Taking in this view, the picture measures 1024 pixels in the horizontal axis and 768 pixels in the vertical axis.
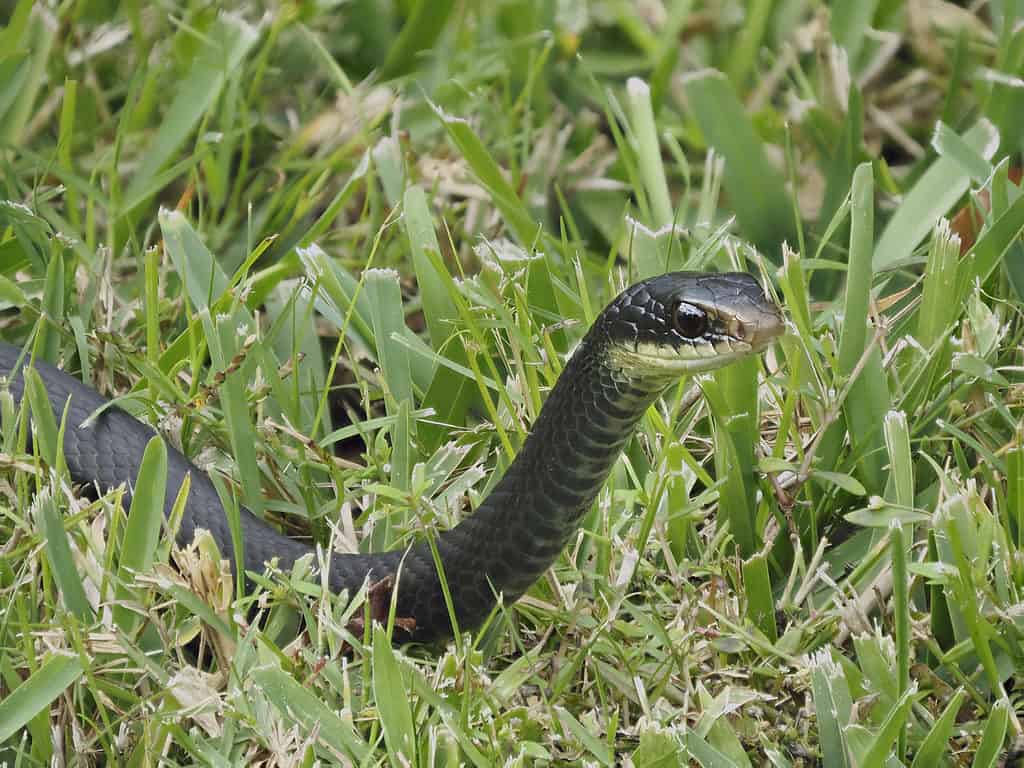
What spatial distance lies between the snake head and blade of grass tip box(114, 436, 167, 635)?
646mm

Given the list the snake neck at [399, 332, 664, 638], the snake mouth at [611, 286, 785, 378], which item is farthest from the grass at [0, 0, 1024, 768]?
the snake mouth at [611, 286, 785, 378]

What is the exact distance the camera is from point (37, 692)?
1753 mm

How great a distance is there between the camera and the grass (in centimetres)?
184

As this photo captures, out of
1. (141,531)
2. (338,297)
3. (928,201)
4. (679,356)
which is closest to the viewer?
(679,356)

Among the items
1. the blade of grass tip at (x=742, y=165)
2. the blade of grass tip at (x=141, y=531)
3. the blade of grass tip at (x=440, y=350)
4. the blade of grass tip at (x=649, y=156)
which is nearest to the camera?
the blade of grass tip at (x=141, y=531)

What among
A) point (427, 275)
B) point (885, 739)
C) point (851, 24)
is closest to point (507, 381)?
point (427, 275)

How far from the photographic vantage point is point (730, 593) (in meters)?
2.09

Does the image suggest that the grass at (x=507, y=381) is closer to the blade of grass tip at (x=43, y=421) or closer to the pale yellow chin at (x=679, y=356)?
the blade of grass tip at (x=43, y=421)

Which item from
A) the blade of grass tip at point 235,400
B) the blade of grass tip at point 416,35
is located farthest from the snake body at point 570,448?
the blade of grass tip at point 416,35

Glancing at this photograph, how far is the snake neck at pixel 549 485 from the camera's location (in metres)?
1.81

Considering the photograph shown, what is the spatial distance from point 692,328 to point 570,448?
22 cm

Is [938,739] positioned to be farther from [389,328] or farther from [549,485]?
[389,328]

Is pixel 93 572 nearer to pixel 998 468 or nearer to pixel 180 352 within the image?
pixel 180 352

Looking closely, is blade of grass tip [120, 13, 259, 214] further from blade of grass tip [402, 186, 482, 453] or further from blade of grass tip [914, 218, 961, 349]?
blade of grass tip [914, 218, 961, 349]
